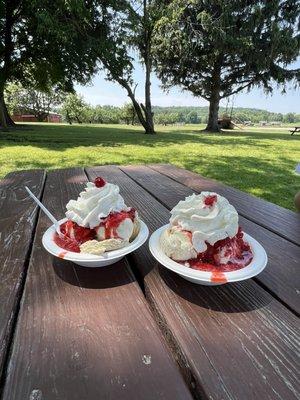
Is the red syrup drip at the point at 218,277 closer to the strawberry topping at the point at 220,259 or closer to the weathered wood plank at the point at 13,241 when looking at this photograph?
the strawberry topping at the point at 220,259

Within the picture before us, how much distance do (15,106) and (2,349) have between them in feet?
144

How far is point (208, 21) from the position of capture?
1390cm

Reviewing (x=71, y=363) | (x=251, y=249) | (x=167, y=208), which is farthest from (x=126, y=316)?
(x=167, y=208)

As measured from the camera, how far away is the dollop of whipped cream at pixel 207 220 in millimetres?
777

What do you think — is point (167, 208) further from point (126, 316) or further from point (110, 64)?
point (110, 64)

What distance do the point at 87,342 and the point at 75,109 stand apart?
46.3m

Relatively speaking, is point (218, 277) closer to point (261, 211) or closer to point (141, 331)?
point (141, 331)

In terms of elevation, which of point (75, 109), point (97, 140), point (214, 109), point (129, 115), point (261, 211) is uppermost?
point (261, 211)

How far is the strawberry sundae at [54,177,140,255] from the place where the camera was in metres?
0.84

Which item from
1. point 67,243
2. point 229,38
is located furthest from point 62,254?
point 229,38

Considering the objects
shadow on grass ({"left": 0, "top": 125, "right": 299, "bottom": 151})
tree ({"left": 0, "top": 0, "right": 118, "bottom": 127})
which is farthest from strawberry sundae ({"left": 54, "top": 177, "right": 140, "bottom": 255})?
tree ({"left": 0, "top": 0, "right": 118, "bottom": 127})

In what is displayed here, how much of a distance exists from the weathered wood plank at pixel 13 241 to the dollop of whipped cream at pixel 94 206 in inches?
9.2

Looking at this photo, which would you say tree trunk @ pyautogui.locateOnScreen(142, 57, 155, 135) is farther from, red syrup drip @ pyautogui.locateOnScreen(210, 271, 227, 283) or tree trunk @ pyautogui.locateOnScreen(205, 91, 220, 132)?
red syrup drip @ pyautogui.locateOnScreen(210, 271, 227, 283)

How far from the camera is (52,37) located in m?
11.0
